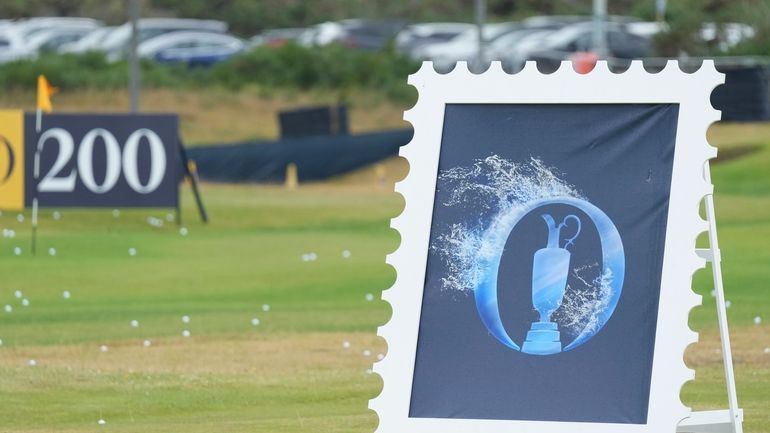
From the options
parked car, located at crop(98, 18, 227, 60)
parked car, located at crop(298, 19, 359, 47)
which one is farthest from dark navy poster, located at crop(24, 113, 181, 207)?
parked car, located at crop(298, 19, 359, 47)

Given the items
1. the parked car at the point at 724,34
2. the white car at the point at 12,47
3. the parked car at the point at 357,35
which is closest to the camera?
the parked car at the point at 724,34

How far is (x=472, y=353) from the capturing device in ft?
24.2

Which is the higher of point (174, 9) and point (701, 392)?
point (174, 9)

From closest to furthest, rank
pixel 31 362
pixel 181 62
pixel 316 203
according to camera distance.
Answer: pixel 31 362 → pixel 316 203 → pixel 181 62

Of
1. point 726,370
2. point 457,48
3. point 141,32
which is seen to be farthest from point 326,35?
point 726,370

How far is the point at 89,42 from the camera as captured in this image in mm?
52938

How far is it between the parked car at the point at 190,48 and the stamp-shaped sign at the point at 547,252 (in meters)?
43.8

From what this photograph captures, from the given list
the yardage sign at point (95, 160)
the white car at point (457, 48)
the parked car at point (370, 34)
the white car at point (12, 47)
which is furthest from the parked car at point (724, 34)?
the yardage sign at point (95, 160)

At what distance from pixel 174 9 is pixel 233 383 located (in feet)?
192

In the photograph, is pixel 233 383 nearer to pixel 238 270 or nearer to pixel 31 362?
pixel 31 362

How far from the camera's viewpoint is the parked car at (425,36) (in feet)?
172

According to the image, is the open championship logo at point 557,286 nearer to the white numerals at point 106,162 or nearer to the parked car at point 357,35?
the white numerals at point 106,162

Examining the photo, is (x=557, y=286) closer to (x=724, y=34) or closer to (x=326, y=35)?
(x=724, y=34)

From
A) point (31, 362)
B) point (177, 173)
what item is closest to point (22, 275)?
point (177, 173)
